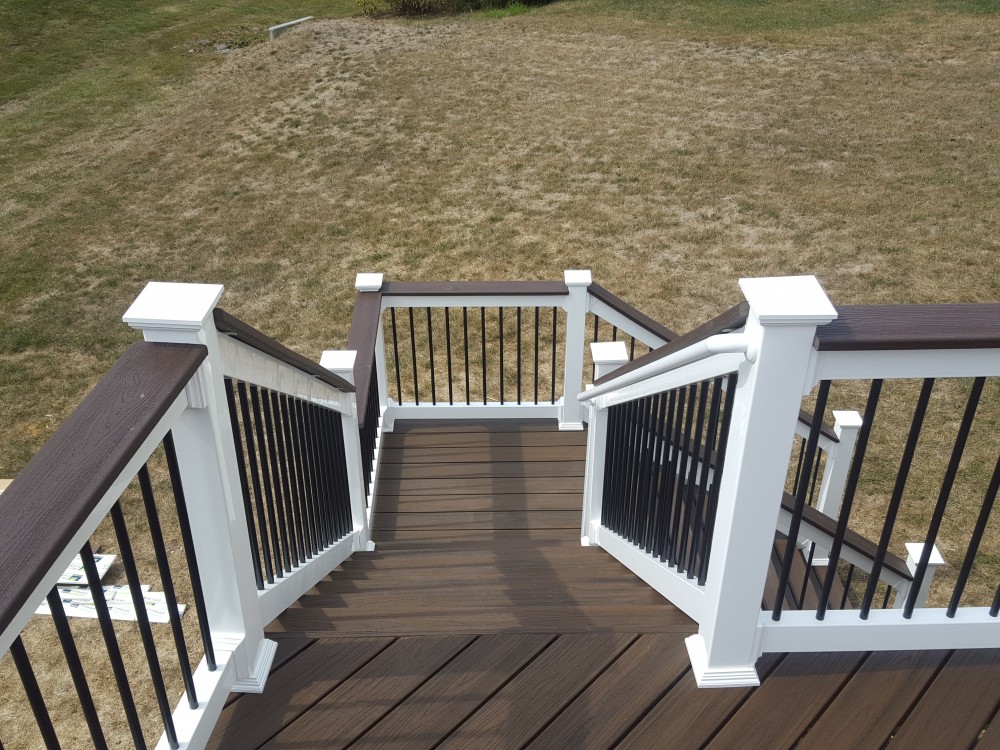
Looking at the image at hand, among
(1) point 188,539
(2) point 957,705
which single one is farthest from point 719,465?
(1) point 188,539

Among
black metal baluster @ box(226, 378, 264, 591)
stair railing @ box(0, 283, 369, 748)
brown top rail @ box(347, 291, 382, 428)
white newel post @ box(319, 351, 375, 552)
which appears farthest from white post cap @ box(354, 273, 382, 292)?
black metal baluster @ box(226, 378, 264, 591)

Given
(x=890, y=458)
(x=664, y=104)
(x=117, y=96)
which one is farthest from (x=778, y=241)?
(x=117, y=96)

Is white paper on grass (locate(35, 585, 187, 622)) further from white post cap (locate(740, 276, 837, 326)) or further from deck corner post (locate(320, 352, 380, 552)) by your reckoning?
white post cap (locate(740, 276, 837, 326))

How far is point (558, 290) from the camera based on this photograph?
4.84 m

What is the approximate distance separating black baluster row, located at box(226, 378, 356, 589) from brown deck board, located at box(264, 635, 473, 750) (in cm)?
45

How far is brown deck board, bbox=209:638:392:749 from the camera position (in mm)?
2355

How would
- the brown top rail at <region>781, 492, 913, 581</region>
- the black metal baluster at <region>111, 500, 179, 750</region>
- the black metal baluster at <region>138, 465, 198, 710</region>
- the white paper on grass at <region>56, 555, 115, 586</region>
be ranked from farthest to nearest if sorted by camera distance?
the white paper on grass at <region>56, 555, 115, 586</region>
the brown top rail at <region>781, 492, 913, 581</region>
the black metal baluster at <region>138, 465, 198, 710</region>
the black metal baluster at <region>111, 500, 179, 750</region>

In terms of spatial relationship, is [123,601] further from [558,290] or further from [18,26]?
[18,26]

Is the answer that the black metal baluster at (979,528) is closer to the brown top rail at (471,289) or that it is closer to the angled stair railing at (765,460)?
the angled stair railing at (765,460)

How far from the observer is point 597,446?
12.4ft

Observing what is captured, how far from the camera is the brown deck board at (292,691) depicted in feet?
7.73

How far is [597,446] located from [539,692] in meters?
1.43

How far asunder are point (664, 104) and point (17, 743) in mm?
11609

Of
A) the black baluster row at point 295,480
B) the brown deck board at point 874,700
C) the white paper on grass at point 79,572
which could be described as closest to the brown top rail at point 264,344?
the black baluster row at point 295,480
